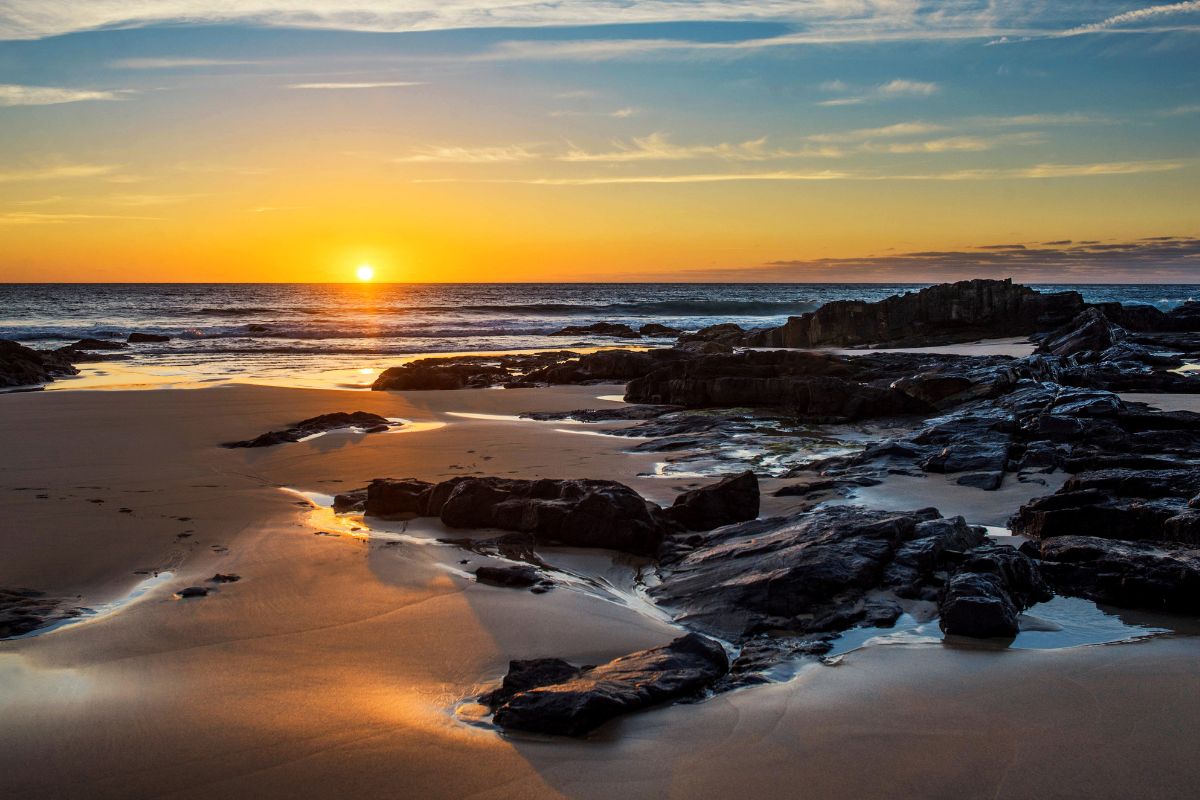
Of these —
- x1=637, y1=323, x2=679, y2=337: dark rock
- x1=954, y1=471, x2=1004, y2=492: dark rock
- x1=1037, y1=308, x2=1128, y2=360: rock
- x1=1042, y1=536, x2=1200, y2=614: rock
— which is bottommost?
x1=637, y1=323, x2=679, y2=337: dark rock

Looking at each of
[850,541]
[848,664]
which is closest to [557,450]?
[850,541]

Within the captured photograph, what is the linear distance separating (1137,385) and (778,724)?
13219 millimetres

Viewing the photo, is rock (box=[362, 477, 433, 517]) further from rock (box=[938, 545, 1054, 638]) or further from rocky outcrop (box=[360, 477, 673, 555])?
rock (box=[938, 545, 1054, 638])

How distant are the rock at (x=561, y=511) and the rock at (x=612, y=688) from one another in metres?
2.15

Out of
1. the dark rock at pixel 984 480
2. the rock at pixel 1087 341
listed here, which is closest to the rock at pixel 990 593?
the dark rock at pixel 984 480

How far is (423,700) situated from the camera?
407 centimetres

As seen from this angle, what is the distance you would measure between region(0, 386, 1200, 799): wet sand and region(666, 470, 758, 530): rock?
5.93 ft

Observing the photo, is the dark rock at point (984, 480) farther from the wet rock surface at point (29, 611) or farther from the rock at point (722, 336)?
the rock at point (722, 336)

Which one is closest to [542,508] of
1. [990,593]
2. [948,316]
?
[990,593]

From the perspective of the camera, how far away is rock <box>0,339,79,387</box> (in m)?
18.7

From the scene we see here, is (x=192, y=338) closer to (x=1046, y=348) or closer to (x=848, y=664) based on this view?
(x=1046, y=348)

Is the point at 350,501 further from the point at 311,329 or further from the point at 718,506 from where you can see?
the point at 311,329

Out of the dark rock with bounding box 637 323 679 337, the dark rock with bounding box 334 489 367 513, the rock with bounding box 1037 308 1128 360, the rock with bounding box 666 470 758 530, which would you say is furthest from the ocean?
the rock with bounding box 1037 308 1128 360

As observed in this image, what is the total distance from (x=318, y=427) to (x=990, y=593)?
930 cm
